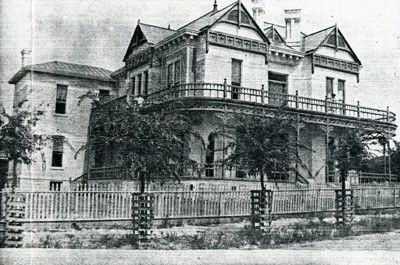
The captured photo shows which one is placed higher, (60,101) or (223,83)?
(223,83)

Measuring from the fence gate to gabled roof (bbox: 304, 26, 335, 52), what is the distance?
21200mm

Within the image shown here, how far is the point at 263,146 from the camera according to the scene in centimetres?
1471

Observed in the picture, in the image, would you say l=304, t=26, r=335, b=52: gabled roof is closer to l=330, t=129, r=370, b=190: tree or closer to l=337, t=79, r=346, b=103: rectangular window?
l=337, t=79, r=346, b=103: rectangular window

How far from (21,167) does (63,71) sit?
628 centimetres

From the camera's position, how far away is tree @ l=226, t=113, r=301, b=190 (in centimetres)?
1473

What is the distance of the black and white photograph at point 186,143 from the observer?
12.3 meters

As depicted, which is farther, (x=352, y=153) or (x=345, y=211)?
(x=352, y=153)

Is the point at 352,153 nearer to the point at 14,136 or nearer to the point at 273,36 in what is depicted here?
the point at 14,136

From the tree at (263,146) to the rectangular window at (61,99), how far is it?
17191 millimetres

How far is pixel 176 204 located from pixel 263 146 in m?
4.32

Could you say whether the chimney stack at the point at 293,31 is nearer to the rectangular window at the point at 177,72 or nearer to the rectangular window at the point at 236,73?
the rectangular window at the point at 236,73

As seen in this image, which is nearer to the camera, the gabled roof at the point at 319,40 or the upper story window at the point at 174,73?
the upper story window at the point at 174,73

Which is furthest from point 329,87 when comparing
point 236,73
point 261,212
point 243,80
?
point 261,212

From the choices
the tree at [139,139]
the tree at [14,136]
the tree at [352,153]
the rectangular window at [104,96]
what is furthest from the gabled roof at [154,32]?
the tree at [14,136]
